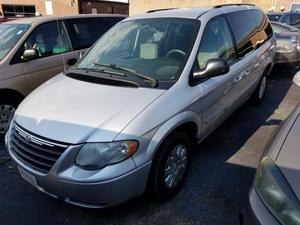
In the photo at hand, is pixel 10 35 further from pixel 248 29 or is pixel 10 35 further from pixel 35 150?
pixel 248 29

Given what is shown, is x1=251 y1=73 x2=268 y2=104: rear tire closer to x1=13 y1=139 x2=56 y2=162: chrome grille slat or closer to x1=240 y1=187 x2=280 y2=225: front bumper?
x1=240 y1=187 x2=280 y2=225: front bumper

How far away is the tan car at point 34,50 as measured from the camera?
429cm

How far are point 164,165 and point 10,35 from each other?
140 inches

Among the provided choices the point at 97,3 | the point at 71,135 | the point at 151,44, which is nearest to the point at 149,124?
the point at 71,135

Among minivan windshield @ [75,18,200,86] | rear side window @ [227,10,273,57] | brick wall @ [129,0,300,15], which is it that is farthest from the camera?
brick wall @ [129,0,300,15]

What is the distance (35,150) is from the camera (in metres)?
2.47

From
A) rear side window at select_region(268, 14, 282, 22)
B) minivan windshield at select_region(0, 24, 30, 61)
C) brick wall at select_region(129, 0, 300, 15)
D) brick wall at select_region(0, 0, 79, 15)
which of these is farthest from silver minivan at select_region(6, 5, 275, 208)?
brick wall at select_region(129, 0, 300, 15)

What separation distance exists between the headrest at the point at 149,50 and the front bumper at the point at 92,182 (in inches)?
53.1

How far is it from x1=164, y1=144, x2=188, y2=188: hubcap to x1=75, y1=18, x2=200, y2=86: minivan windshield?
692mm

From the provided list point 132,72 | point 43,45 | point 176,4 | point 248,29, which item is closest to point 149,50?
point 132,72

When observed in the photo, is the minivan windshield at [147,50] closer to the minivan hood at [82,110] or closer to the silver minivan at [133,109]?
the silver minivan at [133,109]

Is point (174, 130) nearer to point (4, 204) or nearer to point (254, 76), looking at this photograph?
point (4, 204)

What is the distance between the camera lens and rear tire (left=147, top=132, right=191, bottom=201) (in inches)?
102

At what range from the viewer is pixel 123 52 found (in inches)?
136
